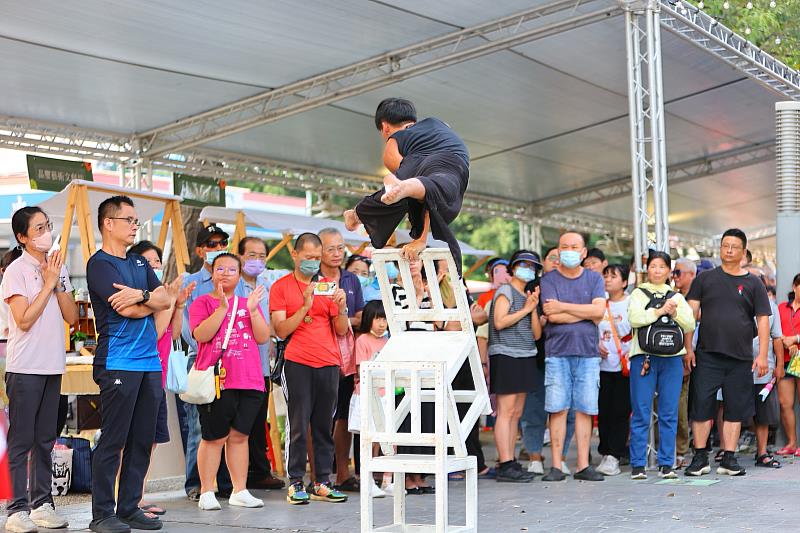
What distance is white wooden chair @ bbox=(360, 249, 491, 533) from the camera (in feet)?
15.1

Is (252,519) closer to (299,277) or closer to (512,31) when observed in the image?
(299,277)

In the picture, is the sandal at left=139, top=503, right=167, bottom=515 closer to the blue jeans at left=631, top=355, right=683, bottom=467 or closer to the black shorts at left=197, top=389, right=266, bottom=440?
the black shorts at left=197, top=389, right=266, bottom=440

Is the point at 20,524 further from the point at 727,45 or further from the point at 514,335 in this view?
the point at 727,45

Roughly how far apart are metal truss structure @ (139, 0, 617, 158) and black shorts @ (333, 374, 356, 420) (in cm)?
456

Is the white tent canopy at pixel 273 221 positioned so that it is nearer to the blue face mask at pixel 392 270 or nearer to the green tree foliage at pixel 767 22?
the blue face mask at pixel 392 270

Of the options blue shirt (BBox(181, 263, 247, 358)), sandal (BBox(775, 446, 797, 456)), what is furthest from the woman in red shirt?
blue shirt (BBox(181, 263, 247, 358))

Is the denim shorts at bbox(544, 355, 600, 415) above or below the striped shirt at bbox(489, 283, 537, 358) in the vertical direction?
below

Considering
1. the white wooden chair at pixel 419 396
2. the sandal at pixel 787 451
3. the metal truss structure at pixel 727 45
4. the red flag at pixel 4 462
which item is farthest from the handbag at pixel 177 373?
the metal truss structure at pixel 727 45

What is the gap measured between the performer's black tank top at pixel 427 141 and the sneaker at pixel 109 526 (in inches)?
103

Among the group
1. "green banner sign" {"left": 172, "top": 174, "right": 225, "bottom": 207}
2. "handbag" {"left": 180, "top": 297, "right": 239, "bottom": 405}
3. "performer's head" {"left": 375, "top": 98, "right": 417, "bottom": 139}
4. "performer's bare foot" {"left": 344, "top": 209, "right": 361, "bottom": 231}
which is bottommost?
"handbag" {"left": 180, "top": 297, "right": 239, "bottom": 405}

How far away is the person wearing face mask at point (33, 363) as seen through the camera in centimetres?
563

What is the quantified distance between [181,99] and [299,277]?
602 centimetres

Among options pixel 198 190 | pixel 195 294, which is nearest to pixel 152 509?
pixel 195 294

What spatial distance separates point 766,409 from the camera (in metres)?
8.45
